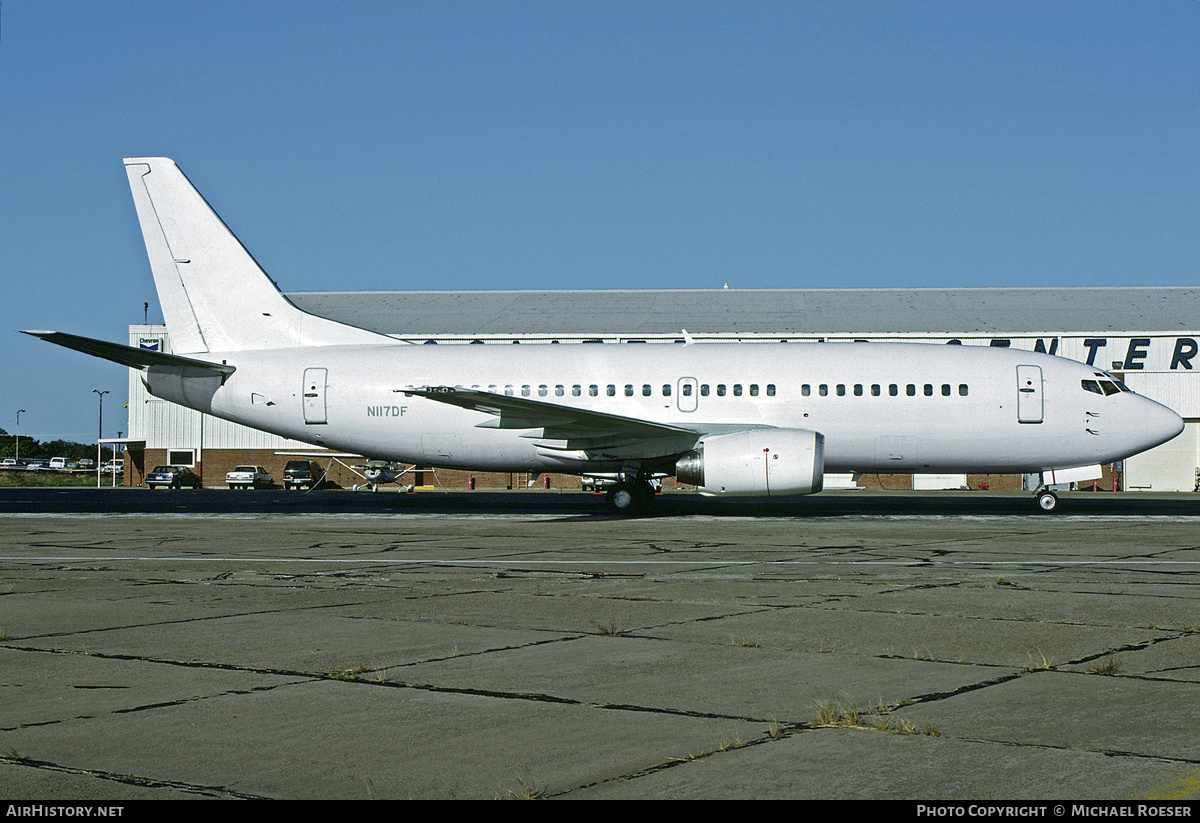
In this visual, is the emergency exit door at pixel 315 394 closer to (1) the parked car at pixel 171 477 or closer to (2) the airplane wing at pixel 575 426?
(2) the airplane wing at pixel 575 426

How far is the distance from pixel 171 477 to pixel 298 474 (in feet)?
20.4

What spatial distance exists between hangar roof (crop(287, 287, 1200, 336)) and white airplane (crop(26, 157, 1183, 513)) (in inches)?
958

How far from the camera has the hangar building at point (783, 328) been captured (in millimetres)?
48594

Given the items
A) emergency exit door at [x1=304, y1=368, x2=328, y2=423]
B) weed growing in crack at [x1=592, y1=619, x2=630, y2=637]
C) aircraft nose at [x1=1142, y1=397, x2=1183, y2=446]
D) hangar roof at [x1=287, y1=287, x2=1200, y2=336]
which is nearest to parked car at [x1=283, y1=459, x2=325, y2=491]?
hangar roof at [x1=287, y1=287, x2=1200, y2=336]

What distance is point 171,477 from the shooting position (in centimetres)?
5072

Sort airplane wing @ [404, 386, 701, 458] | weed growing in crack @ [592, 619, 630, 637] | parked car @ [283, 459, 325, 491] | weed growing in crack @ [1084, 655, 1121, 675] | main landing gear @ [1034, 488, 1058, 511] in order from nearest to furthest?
1. weed growing in crack @ [1084, 655, 1121, 675]
2. weed growing in crack @ [592, 619, 630, 637]
3. airplane wing @ [404, 386, 701, 458]
4. main landing gear @ [1034, 488, 1058, 511]
5. parked car @ [283, 459, 325, 491]

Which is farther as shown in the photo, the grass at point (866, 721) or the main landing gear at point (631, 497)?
the main landing gear at point (631, 497)

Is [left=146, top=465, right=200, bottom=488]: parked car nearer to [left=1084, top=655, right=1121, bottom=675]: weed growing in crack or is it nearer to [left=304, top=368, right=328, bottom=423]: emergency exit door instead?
[left=304, top=368, right=328, bottom=423]: emergency exit door

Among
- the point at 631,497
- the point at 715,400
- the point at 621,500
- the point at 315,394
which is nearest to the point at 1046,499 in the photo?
the point at 715,400

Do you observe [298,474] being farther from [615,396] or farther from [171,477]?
[615,396]

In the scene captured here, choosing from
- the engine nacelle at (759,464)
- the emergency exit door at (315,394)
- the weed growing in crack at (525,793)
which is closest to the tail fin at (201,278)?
the emergency exit door at (315,394)

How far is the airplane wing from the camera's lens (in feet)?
73.6

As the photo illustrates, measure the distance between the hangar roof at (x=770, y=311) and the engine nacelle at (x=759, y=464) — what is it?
28.2 m

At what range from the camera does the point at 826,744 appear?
16.6 ft
